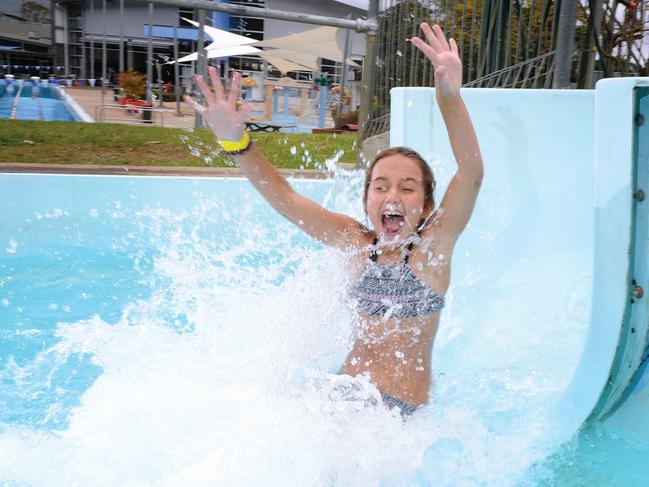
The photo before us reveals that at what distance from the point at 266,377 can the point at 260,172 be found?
805 millimetres

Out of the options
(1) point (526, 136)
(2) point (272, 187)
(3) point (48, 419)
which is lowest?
(3) point (48, 419)

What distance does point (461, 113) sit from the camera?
1.88 m

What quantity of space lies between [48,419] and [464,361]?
161cm

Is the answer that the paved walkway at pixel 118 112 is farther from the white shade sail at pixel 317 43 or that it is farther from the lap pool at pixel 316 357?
the lap pool at pixel 316 357

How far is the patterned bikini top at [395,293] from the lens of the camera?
2061 mm

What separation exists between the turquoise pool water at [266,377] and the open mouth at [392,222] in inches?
12.5

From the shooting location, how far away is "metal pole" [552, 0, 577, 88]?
3.17 metres

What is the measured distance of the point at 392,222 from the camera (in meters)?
2.08

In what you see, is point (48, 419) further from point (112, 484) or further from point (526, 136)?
point (526, 136)

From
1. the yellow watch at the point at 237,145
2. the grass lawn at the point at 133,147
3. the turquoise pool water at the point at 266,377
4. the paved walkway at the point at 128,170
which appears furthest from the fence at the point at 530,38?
the grass lawn at the point at 133,147

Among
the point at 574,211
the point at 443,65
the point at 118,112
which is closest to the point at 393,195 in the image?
the point at 443,65

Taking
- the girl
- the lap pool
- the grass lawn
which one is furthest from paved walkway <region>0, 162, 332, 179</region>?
the girl

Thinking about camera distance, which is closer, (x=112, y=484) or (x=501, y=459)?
(x=112, y=484)

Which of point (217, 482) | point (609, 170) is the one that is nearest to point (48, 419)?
point (217, 482)
